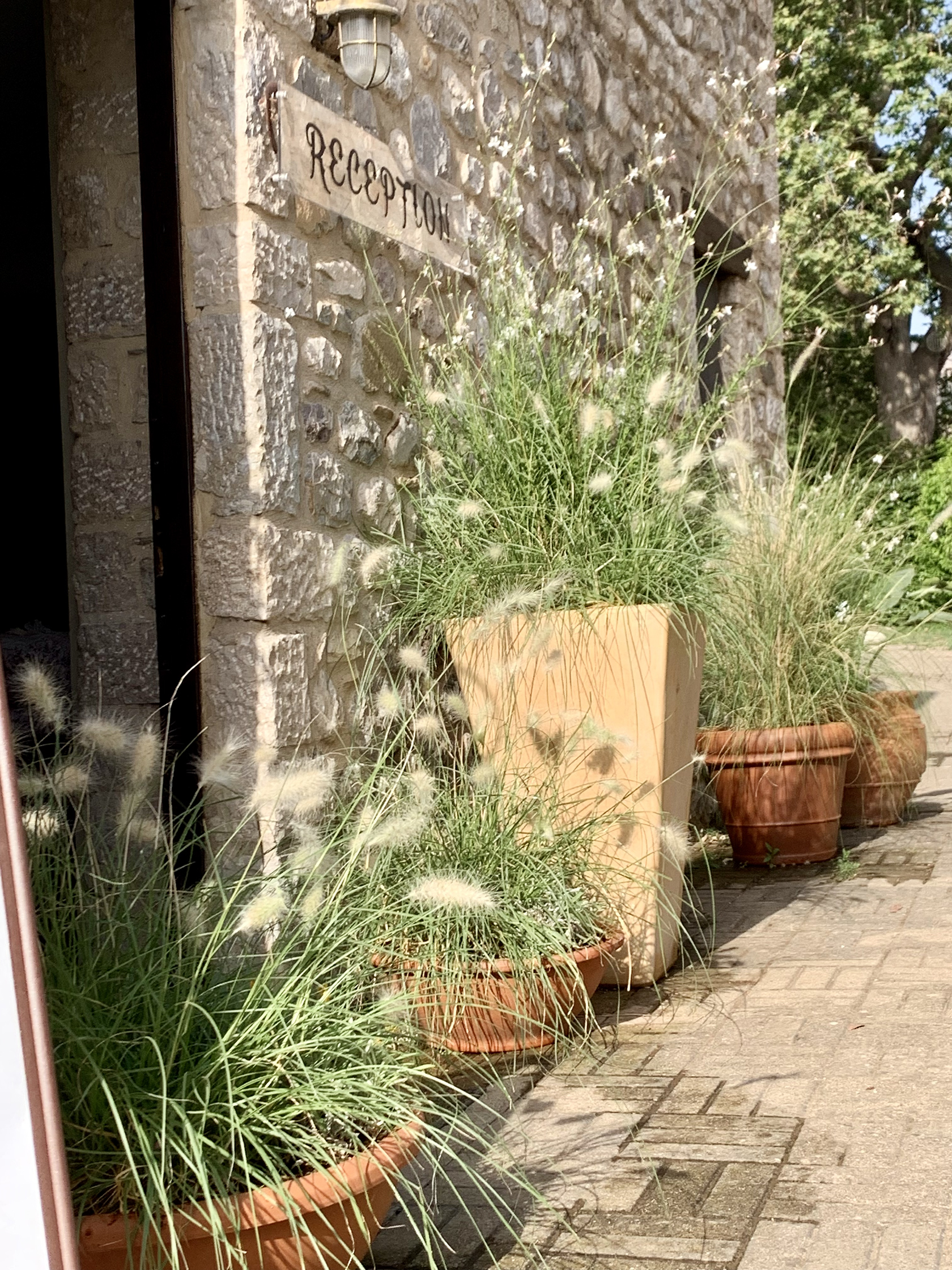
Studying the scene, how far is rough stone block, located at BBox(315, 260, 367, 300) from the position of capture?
3078 millimetres

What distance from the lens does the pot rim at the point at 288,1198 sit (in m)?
1.53

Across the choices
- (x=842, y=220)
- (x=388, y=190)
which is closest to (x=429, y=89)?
(x=388, y=190)

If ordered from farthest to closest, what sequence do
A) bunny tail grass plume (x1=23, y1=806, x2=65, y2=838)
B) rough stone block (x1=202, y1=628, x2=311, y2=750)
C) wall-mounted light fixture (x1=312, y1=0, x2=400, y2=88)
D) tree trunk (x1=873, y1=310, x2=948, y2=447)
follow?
tree trunk (x1=873, y1=310, x2=948, y2=447) → wall-mounted light fixture (x1=312, y1=0, x2=400, y2=88) → rough stone block (x1=202, y1=628, x2=311, y2=750) → bunny tail grass plume (x1=23, y1=806, x2=65, y2=838)

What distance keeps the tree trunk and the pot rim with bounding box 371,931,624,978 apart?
51.3 ft

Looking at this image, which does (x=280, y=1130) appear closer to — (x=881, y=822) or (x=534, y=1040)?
(x=534, y=1040)

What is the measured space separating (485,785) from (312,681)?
424 millimetres

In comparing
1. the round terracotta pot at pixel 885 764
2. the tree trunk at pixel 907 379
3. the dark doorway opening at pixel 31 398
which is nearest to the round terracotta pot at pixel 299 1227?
the dark doorway opening at pixel 31 398

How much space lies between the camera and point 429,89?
3.66m

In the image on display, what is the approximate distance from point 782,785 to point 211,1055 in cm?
309

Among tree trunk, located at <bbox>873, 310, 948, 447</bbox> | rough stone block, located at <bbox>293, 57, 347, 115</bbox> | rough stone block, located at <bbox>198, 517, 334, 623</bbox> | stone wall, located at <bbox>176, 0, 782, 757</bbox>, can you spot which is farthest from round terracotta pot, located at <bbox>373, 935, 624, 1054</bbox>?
tree trunk, located at <bbox>873, 310, 948, 447</bbox>

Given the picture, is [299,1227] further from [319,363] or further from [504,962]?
[319,363]

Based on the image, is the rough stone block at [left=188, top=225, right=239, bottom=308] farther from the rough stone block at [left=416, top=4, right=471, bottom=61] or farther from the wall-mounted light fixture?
the rough stone block at [left=416, top=4, right=471, bottom=61]

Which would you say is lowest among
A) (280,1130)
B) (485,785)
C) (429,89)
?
→ (280,1130)

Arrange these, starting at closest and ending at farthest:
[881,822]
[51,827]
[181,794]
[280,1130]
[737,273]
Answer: [280,1130] → [51,827] → [181,794] → [881,822] → [737,273]
